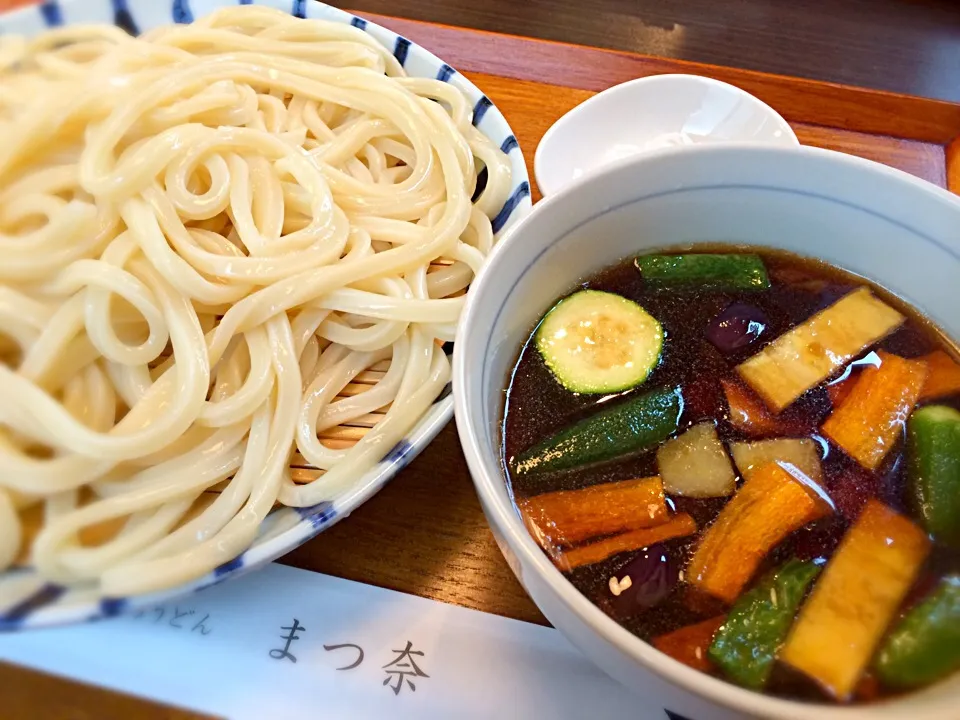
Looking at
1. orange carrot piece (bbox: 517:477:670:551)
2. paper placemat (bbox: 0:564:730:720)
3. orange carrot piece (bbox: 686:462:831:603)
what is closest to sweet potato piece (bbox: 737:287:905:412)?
orange carrot piece (bbox: 686:462:831:603)

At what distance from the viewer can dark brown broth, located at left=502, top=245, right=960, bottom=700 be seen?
867mm

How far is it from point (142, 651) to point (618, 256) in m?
0.97

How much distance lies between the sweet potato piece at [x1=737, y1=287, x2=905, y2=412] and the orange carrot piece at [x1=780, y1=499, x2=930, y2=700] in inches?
8.4

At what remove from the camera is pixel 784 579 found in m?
0.85

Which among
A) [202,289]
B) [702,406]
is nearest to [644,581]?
[702,406]

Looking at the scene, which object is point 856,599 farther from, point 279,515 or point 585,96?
point 585,96

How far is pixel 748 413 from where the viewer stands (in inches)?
40.5

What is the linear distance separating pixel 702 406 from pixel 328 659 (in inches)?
27.2

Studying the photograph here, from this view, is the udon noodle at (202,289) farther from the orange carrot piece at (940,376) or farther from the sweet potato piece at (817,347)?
the orange carrot piece at (940,376)

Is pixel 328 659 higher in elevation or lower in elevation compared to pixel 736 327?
lower

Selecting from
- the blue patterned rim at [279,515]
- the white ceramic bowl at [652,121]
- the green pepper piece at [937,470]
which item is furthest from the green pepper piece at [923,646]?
the white ceramic bowl at [652,121]

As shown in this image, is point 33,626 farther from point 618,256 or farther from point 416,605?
point 618,256

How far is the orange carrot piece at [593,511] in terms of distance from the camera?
0.93 meters

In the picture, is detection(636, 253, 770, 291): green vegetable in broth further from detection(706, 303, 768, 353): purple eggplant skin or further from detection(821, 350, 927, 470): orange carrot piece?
detection(821, 350, 927, 470): orange carrot piece
